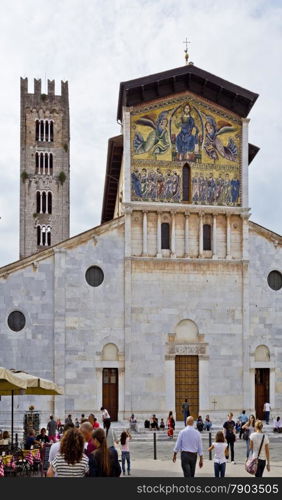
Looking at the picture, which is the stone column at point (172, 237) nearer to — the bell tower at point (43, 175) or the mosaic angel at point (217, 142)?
the mosaic angel at point (217, 142)

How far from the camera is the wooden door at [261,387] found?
3859 centimetres

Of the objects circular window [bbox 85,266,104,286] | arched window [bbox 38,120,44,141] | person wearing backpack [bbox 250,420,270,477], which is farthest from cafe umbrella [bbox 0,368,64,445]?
arched window [bbox 38,120,44,141]

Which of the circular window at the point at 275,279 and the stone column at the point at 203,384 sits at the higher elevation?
the circular window at the point at 275,279

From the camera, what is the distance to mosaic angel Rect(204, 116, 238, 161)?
39906 millimetres

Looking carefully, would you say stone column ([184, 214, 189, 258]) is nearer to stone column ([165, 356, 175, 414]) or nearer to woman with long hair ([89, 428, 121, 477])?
stone column ([165, 356, 175, 414])

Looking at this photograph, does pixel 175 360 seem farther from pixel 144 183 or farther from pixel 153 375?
pixel 144 183

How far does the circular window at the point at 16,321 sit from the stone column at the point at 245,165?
11932 mm

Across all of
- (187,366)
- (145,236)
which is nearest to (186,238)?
(145,236)

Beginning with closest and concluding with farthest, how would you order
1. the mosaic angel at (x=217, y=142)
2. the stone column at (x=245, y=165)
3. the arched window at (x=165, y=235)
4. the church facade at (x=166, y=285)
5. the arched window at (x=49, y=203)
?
the church facade at (x=166, y=285), the arched window at (x=165, y=235), the stone column at (x=245, y=165), the mosaic angel at (x=217, y=142), the arched window at (x=49, y=203)

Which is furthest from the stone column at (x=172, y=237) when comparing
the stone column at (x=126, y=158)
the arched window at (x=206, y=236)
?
the stone column at (x=126, y=158)

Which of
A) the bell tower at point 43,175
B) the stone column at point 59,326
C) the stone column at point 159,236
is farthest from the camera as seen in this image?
the bell tower at point 43,175

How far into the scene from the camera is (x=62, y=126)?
84812mm

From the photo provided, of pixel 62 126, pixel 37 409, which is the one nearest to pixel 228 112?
pixel 37 409

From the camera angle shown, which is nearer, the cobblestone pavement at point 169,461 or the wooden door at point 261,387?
the cobblestone pavement at point 169,461
